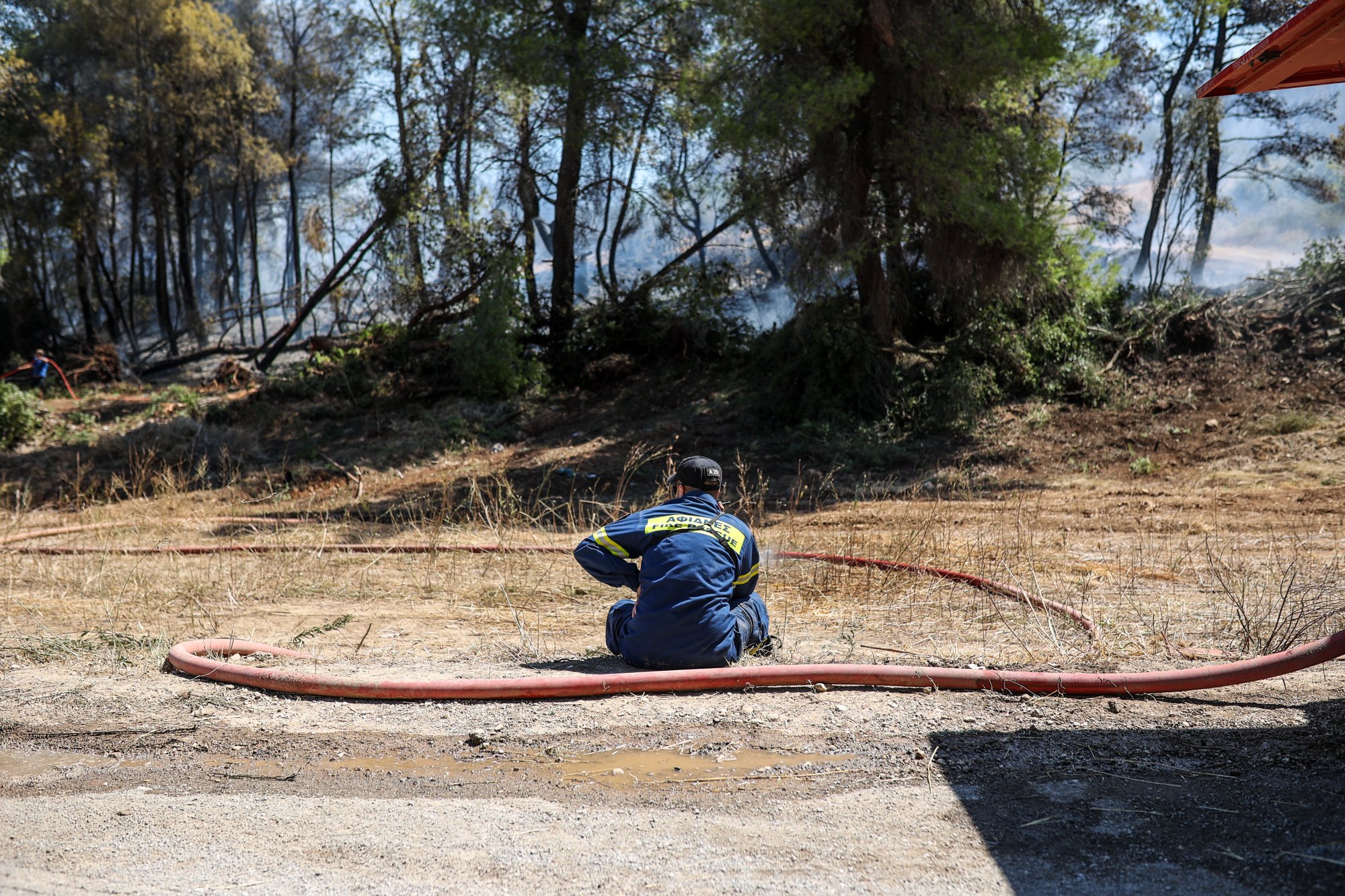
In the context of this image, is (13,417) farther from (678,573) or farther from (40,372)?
(678,573)

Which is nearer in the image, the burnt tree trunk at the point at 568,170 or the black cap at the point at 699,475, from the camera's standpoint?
the black cap at the point at 699,475

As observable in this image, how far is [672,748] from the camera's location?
3.54 metres

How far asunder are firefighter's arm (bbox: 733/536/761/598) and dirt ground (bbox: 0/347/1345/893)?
0.47 meters

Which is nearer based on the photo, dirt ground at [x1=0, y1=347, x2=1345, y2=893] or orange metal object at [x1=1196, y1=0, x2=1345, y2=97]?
dirt ground at [x1=0, y1=347, x2=1345, y2=893]

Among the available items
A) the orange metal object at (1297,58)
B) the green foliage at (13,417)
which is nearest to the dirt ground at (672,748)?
the orange metal object at (1297,58)

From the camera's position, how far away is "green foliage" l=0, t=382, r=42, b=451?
45.3 ft

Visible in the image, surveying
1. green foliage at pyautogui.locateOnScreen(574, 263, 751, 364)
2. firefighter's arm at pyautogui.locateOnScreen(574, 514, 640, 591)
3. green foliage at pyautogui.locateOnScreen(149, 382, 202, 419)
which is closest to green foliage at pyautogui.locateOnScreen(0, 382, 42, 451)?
green foliage at pyautogui.locateOnScreen(149, 382, 202, 419)

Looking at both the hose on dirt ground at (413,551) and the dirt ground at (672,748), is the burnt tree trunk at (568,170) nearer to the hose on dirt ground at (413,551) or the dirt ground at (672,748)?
the hose on dirt ground at (413,551)

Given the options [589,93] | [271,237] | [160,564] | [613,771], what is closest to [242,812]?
[613,771]

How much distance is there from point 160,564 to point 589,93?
9.92 m

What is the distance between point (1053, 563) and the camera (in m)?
6.77

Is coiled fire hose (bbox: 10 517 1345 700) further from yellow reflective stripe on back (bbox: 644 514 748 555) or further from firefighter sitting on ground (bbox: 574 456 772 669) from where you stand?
yellow reflective stripe on back (bbox: 644 514 748 555)

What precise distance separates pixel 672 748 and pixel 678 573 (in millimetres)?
768

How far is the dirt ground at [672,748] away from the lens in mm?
2635
